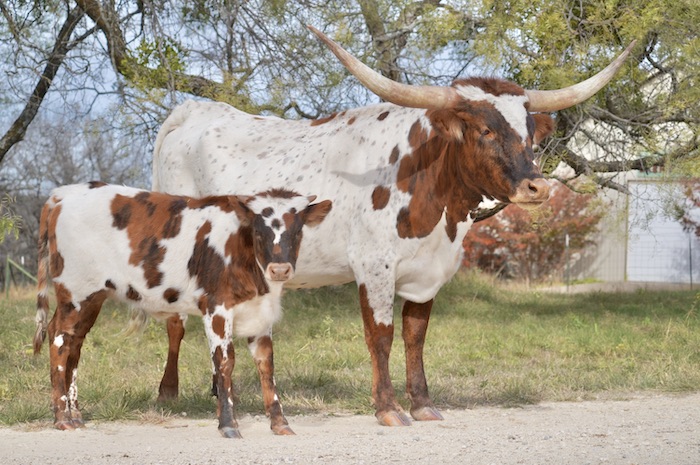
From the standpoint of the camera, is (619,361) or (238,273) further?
(619,361)

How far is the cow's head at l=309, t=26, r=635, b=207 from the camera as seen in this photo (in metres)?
6.16

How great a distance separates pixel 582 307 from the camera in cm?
1603

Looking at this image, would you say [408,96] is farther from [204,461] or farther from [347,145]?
[204,461]

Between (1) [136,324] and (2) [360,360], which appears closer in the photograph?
(1) [136,324]

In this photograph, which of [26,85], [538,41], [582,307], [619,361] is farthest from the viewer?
[582,307]

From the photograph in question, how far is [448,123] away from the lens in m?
6.38

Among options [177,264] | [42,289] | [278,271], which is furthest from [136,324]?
[278,271]

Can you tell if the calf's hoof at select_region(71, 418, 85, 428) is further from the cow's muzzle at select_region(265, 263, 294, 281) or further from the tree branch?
the tree branch

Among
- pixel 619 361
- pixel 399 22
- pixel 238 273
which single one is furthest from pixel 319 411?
pixel 399 22

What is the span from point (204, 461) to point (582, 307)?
11774 mm

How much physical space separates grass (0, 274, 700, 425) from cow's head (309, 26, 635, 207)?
6.86ft

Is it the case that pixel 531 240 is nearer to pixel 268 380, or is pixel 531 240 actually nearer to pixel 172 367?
pixel 172 367

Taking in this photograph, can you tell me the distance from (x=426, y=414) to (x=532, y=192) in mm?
1790

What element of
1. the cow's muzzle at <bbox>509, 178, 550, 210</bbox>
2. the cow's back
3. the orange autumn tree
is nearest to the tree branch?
the cow's back
